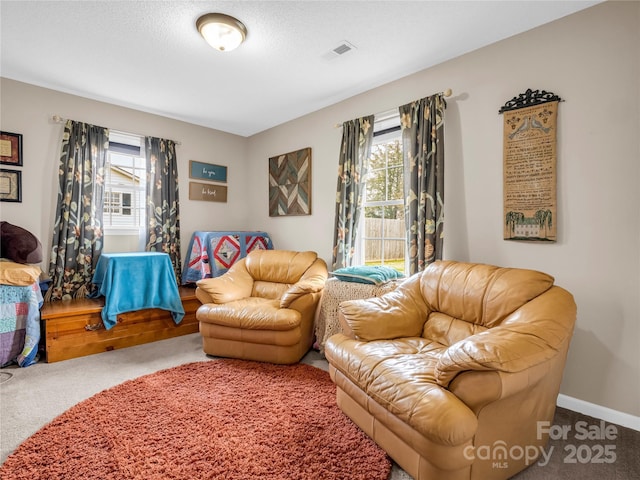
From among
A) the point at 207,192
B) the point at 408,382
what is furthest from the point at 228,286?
the point at 408,382

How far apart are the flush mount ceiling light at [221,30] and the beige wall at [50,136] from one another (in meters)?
1.98

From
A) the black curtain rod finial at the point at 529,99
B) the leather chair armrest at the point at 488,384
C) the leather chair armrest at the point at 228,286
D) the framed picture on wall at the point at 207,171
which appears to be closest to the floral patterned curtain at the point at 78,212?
the framed picture on wall at the point at 207,171

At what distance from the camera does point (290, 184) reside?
413cm

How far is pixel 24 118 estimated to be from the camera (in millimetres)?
3102

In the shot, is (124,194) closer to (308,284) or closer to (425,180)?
(308,284)

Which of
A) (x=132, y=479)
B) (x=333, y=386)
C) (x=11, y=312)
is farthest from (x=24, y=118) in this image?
(x=333, y=386)

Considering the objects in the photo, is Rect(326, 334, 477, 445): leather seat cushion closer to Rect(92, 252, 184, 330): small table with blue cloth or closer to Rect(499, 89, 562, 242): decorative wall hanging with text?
Rect(499, 89, 562, 242): decorative wall hanging with text

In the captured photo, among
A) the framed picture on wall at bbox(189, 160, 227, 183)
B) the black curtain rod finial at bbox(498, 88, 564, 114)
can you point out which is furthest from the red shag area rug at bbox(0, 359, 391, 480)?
the framed picture on wall at bbox(189, 160, 227, 183)

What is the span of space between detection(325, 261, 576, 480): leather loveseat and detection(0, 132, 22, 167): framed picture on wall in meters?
3.34

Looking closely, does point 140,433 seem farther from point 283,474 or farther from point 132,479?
point 283,474

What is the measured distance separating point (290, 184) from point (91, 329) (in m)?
2.56

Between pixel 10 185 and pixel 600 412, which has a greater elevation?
pixel 10 185

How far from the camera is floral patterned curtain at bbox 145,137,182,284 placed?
12.6ft

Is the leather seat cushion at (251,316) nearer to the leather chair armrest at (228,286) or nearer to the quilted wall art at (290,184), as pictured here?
the leather chair armrest at (228,286)
